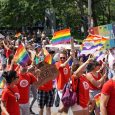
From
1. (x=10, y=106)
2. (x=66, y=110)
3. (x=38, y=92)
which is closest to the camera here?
(x=10, y=106)

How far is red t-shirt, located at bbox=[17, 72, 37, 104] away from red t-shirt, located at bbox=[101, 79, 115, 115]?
3061mm

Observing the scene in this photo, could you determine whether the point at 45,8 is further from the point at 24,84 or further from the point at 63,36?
the point at 24,84

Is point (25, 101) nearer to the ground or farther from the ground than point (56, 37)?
nearer to the ground

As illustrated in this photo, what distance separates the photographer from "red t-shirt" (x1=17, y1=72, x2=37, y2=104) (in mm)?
8875

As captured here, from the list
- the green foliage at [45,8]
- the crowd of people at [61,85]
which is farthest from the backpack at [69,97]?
the green foliage at [45,8]

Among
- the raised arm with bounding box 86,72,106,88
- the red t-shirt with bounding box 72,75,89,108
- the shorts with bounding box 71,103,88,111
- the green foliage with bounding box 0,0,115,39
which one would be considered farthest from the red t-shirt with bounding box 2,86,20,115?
the green foliage with bounding box 0,0,115,39

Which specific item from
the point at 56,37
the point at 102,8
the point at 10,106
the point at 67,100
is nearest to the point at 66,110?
the point at 67,100

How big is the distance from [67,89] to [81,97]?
333mm

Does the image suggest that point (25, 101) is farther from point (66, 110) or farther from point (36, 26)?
point (36, 26)

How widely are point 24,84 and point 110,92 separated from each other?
3.30 m

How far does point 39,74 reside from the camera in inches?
340

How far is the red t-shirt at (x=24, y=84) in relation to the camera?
8875mm

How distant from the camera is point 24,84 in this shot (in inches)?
356

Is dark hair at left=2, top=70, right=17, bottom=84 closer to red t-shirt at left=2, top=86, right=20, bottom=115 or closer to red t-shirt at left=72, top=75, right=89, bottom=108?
red t-shirt at left=2, top=86, right=20, bottom=115
